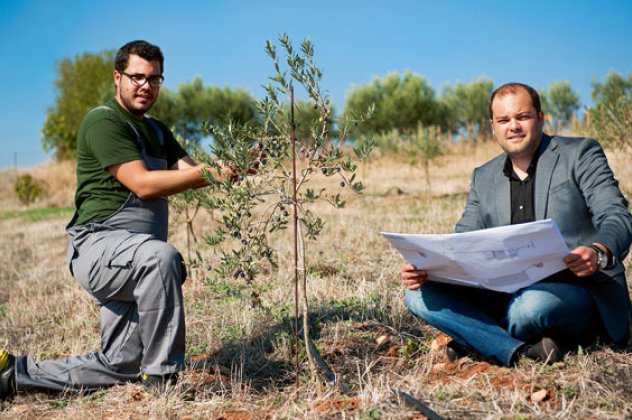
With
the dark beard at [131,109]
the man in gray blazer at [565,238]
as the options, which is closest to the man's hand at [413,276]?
the man in gray blazer at [565,238]

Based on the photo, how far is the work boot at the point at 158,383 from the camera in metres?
3.47

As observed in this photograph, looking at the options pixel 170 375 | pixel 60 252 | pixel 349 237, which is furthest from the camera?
pixel 60 252

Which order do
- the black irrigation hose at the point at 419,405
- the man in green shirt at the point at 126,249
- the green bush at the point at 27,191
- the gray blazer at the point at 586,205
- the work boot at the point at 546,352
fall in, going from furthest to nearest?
the green bush at the point at 27,191 < the man in green shirt at the point at 126,249 < the work boot at the point at 546,352 < the gray blazer at the point at 586,205 < the black irrigation hose at the point at 419,405

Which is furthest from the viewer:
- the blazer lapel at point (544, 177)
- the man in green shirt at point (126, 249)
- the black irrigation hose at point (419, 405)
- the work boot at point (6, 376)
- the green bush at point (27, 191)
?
the green bush at point (27, 191)

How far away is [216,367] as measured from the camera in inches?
154

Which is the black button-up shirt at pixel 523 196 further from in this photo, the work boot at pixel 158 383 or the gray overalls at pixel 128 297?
the work boot at pixel 158 383

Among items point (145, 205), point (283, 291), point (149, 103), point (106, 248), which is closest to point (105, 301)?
point (106, 248)

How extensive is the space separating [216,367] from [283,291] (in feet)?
6.46

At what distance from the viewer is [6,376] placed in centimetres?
381

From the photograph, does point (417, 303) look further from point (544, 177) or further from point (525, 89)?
point (525, 89)

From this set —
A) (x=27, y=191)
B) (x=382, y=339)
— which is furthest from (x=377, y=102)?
(x=382, y=339)

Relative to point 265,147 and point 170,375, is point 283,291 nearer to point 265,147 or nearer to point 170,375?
point 170,375

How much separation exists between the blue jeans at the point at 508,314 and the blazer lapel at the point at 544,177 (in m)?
0.44

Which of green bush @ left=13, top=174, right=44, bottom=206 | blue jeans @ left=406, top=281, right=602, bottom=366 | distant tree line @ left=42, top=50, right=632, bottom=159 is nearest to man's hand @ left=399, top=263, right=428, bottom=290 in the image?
blue jeans @ left=406, top=281, right=602, bottom=366
